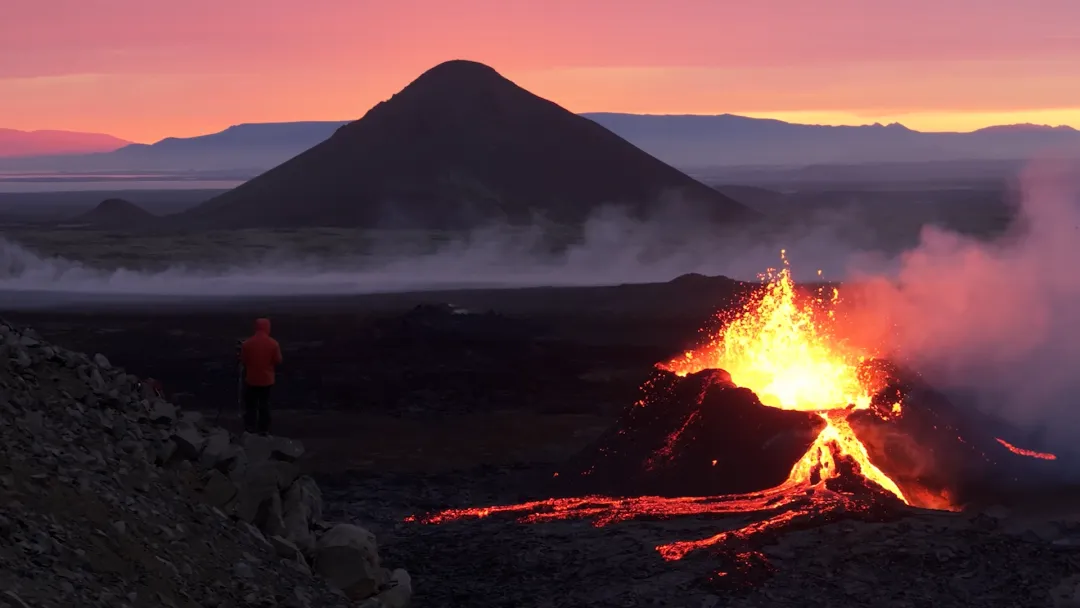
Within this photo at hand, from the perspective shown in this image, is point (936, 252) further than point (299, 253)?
No

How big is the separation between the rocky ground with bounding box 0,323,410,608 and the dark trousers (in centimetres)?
208

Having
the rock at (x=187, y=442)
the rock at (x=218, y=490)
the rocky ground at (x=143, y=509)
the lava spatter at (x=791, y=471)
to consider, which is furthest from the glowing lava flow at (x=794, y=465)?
the rock at (x=187, y=442)

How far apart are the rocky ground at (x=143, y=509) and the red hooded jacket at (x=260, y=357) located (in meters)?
2.14

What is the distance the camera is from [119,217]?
13362cm

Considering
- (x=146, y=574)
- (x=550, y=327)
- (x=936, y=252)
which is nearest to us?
(x=146, y=574)

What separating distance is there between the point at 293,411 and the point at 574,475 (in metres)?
11.4

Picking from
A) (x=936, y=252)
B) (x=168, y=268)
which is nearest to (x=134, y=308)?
(x=168, y=268)

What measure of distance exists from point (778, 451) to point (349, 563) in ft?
28.7

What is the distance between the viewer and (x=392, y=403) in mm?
33969

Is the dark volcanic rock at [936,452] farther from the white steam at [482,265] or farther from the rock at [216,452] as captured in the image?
the white steam at [482,265]

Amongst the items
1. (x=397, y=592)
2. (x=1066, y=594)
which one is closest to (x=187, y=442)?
(x=397, y=592)

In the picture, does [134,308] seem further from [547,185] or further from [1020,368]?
[547,185]

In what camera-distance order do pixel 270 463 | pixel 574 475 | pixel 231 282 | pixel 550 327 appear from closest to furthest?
pixel 270 463 < pixel 574 475 < pixel 550 327 < pixel 231 282

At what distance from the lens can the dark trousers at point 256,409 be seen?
1838 cm
